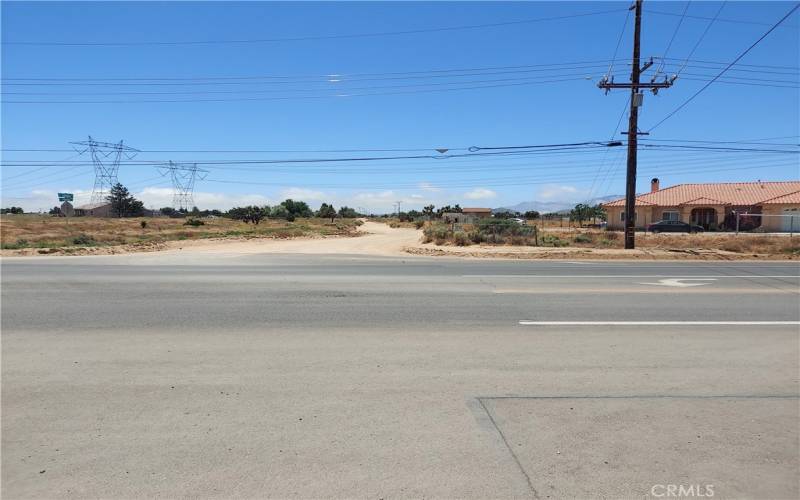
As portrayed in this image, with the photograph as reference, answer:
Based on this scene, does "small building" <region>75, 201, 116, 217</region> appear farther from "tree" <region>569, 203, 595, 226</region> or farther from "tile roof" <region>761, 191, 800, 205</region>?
"tile roof" <region>761, 191, 800, 205</region>

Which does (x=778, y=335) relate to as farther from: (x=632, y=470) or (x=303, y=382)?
(x=303, y=382)

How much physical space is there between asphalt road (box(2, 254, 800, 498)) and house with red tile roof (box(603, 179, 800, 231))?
45.3 m

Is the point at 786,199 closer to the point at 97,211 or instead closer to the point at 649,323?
the point at 649,323

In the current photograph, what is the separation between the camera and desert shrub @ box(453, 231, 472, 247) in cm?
2844

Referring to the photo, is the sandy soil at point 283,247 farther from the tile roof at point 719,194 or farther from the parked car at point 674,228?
the tile roof at point 719,194

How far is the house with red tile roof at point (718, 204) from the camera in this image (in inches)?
1853

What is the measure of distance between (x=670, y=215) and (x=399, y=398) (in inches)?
2120

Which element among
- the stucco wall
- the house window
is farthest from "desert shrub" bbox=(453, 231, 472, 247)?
the stucco wall

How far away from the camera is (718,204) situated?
49.4 metres

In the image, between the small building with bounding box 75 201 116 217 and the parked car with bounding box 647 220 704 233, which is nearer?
the parked car with bounding box 647 220 704 233
